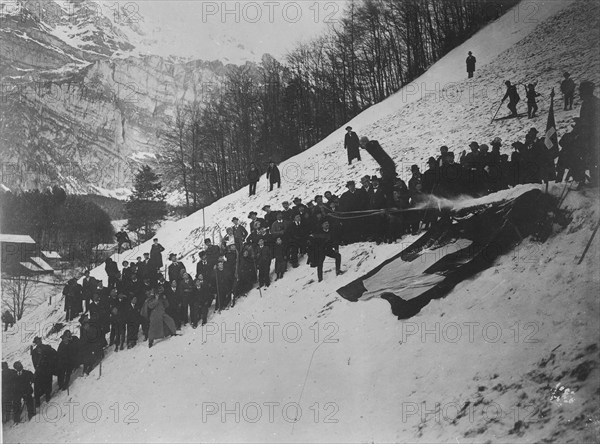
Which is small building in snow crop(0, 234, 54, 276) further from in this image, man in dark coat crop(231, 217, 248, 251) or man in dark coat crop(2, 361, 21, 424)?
man in dark coat crop(231, 217, 248, 251)

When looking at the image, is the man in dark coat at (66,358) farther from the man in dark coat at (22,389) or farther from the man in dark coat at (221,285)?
the man in dark coat at (221,285)

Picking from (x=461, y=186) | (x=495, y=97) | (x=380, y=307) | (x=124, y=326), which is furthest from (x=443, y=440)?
(x=495, y=97)

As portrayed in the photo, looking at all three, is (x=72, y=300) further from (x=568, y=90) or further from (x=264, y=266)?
(x=568, y=90)

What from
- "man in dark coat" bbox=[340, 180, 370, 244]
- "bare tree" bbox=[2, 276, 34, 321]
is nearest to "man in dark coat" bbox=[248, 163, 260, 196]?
"man in dark coat" bbox=[340, 180, 370, 244]

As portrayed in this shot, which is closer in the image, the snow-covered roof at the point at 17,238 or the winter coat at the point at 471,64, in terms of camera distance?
the snow-covered roof at the point at 17,238

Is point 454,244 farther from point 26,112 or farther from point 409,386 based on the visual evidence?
point 26,112

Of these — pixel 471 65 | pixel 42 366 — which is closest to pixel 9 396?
pixel 42 366

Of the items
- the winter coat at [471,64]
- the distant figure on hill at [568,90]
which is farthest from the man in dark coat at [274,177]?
the distant figure on hill at [568,90]
